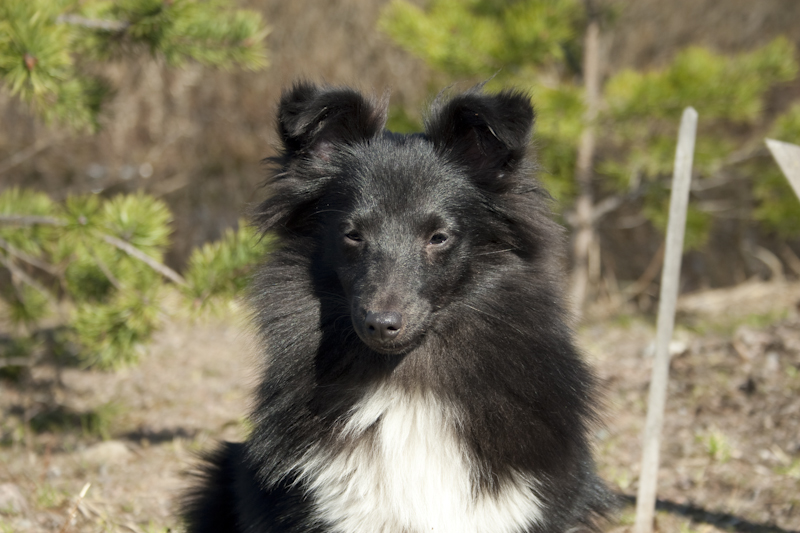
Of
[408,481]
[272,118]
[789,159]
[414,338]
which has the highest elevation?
[789,159]

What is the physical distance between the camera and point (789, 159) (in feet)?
10.3

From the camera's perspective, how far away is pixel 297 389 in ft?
9.00

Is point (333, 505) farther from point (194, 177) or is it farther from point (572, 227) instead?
point (194, 177)

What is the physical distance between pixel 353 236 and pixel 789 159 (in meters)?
1.98

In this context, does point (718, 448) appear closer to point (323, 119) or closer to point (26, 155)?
point (323, 119)

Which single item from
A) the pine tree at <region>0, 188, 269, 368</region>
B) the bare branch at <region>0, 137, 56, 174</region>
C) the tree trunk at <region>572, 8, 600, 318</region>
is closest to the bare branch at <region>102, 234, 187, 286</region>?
the pine tree at <region>0, 188, 269, 368</region>

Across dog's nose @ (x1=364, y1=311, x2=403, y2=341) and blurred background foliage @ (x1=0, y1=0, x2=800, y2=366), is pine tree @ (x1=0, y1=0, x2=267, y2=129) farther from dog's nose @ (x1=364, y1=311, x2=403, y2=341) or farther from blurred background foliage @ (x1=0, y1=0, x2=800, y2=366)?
dog's nose @ (x1=364, y1=311, x2=403, y2=341)

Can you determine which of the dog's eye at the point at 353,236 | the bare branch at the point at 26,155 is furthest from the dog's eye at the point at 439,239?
the bare branch at the point at 26,155

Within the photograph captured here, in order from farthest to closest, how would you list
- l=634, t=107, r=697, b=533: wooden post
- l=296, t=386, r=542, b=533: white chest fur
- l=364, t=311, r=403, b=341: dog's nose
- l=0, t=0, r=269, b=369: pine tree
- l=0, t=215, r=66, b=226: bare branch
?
l=0, t=215, r=66, b=226: bare branch → l=0, t=0, r=269, b=369: pine tree → l=634, t=107, r=697, b=533: wooden post → l=296, t=386, r=542, b=533: white chest fur → l=364, t=311, r=403, b=341: dog's nose

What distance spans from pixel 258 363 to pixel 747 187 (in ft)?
26.4

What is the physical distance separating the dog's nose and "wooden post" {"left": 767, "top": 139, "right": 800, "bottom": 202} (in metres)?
1.90

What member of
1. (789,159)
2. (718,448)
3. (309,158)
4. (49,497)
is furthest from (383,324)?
(718,448)

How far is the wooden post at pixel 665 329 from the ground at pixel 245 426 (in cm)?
20

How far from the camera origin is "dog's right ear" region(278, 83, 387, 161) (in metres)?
2.67
